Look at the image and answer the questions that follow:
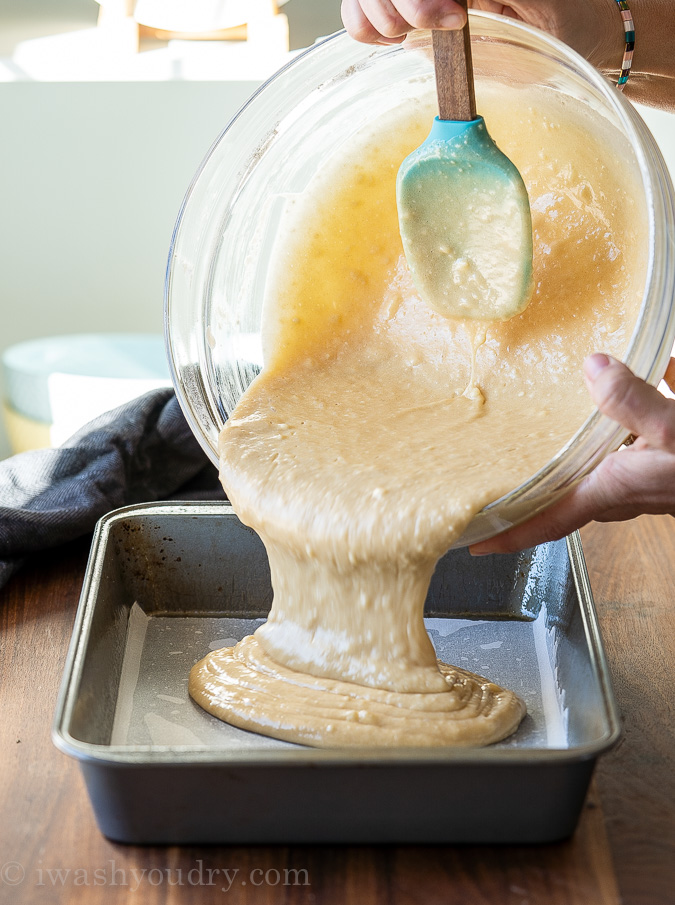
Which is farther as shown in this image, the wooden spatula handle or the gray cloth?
the gray cloth

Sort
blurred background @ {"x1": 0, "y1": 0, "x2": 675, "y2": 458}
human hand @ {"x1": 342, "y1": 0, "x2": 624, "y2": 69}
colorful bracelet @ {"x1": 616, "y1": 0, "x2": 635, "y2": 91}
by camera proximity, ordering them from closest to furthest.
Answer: human hand @ {"x1": 342, "y1": 0, "x2": 624, "y2": 69}, colorful bracelet @ {"x1": 616, "y1": 0, "x2": 635, "y2": 91}, blurred background @ {"x1": 0, "y1": 0, "x2": 675, "y2": 458}

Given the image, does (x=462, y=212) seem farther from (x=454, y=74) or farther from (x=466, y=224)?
(x=454, y=74)

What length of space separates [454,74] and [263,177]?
0.29 meters

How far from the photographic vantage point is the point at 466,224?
98 centimetres

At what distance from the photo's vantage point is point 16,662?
3.34 feet

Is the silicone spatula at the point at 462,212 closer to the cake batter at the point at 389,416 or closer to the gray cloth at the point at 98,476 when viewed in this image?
the cake batter at the point at 389,416

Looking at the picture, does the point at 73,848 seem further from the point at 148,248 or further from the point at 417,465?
the point at 148,248

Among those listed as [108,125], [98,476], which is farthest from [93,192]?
[98,476]

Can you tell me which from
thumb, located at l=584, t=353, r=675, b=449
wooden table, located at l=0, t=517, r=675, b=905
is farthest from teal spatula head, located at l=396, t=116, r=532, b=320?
wooden table, located at l=0, t=517, r=675, b=905

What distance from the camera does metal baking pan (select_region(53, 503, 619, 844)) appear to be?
2.32 ft

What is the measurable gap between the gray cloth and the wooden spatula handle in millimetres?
639

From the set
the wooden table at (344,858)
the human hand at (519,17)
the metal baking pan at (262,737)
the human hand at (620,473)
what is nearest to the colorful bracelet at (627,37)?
the human hand at (519,17)

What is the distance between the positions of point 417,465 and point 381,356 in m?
0.23

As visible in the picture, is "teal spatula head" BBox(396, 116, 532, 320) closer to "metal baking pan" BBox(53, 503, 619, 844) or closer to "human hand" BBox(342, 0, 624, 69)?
"human hand" BBox(342, 0, 624, 69)
